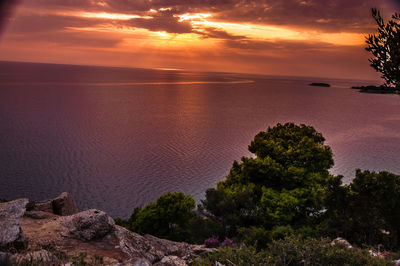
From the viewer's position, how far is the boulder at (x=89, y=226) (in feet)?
33.2

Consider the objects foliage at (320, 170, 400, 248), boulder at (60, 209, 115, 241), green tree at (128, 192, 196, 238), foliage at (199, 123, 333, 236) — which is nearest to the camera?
boulder at (60, 209, 115, 241)

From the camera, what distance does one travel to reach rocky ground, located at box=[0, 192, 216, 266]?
25.6 ft

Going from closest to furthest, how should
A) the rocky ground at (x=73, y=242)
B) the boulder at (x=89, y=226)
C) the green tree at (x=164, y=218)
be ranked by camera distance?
the rocky ground at (x=73, y=242), the boulder at (x=89, y=226), the green tree at (x=164, y=218)

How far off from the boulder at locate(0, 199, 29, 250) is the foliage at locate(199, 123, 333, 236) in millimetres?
13660

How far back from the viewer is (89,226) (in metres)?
10.3

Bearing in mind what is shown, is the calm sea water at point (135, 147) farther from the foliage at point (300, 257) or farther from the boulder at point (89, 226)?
the foliage at point (300, 257)

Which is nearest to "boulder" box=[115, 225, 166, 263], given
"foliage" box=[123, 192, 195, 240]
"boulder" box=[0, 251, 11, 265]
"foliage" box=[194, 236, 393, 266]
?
"foliage" box=[194, 236, 393, 266]

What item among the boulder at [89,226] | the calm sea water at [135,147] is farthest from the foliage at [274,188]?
the calm sea water at [135,147]

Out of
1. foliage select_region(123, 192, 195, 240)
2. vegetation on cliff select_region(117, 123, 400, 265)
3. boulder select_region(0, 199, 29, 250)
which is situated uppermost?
boulder select_region(0, 199, 29, 250)

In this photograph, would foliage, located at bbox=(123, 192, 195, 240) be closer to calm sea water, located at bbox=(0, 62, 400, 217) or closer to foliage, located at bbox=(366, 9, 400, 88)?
calm sea water, located at bbox=(0, 62, 400, 217)

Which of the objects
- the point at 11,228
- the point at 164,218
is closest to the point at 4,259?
the point at 11,228

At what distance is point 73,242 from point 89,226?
755mm

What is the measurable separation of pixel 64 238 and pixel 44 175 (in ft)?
105

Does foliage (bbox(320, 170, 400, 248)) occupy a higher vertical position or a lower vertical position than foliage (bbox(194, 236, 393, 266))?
lower
